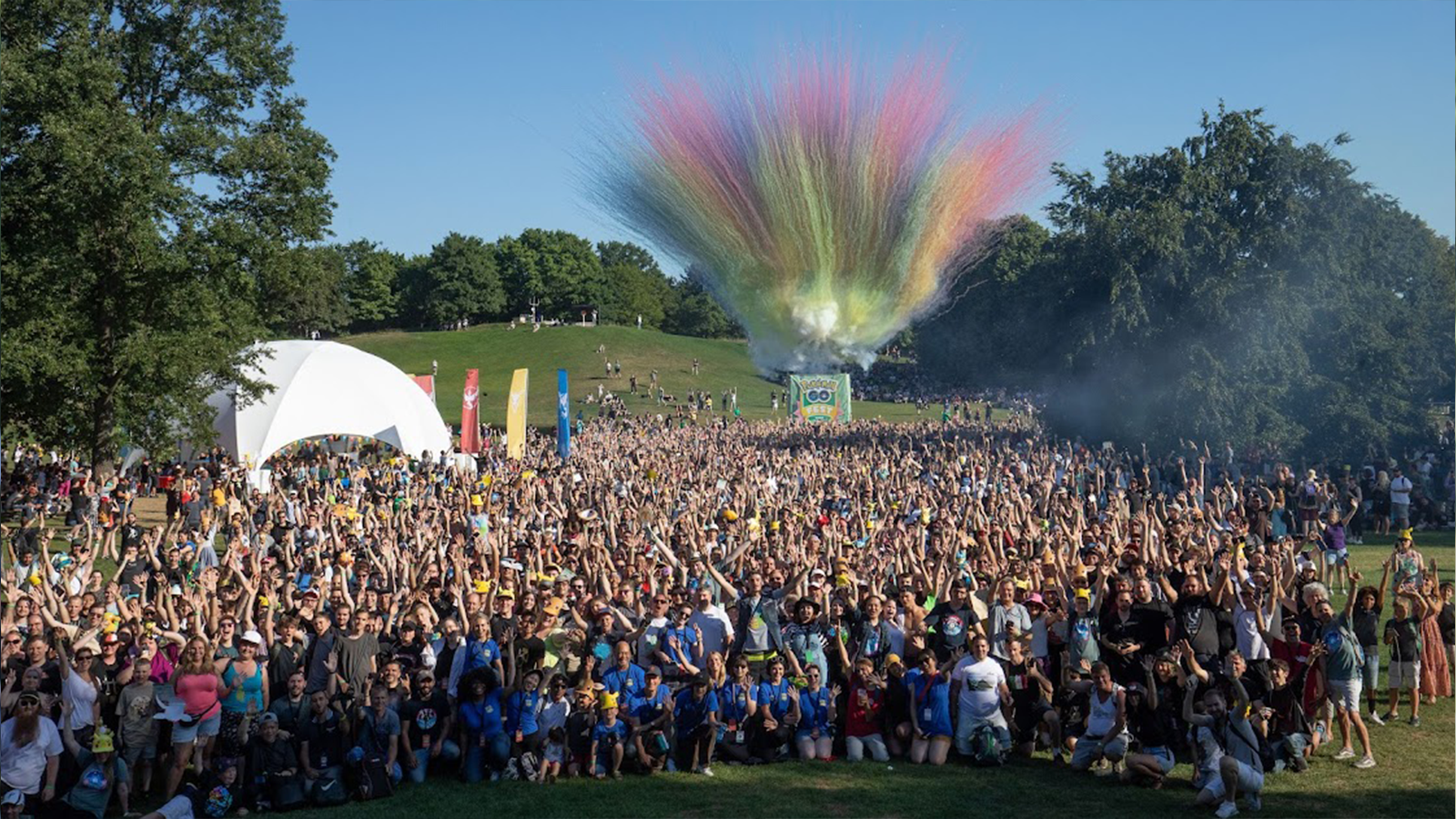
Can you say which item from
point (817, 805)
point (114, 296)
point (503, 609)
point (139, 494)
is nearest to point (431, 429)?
point (139, 494)

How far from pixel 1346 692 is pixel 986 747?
299 cm

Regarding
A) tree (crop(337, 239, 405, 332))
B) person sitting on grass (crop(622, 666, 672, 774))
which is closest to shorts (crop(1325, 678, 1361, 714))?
person sitting on grass (crop(622, 666, 672, 774))

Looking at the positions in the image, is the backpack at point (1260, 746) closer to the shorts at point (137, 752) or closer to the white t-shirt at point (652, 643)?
the white t-shirt at point (652, 643)

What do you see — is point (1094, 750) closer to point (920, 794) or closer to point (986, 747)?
point (986, 747)

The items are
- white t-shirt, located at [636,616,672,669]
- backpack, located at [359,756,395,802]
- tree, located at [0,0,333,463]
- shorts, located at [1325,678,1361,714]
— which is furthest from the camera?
tree, located at [0,0,333,463]

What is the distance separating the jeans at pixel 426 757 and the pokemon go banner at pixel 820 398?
37.5 metres

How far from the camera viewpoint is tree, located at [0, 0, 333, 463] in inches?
968

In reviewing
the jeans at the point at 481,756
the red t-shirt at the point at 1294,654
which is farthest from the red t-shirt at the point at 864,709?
the red t-shirt at the point at 1294,654

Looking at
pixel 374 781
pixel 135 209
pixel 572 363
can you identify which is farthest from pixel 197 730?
pixel 572 363

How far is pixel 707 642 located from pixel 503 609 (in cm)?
182

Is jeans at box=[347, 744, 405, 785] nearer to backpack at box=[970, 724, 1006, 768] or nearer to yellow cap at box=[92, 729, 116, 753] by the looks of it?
yellow cap at box=[92, 729, 116, 753]

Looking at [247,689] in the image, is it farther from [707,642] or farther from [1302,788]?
[1302,788]

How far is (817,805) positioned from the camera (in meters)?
10.0

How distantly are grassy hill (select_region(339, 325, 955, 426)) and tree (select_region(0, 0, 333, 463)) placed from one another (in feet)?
131
